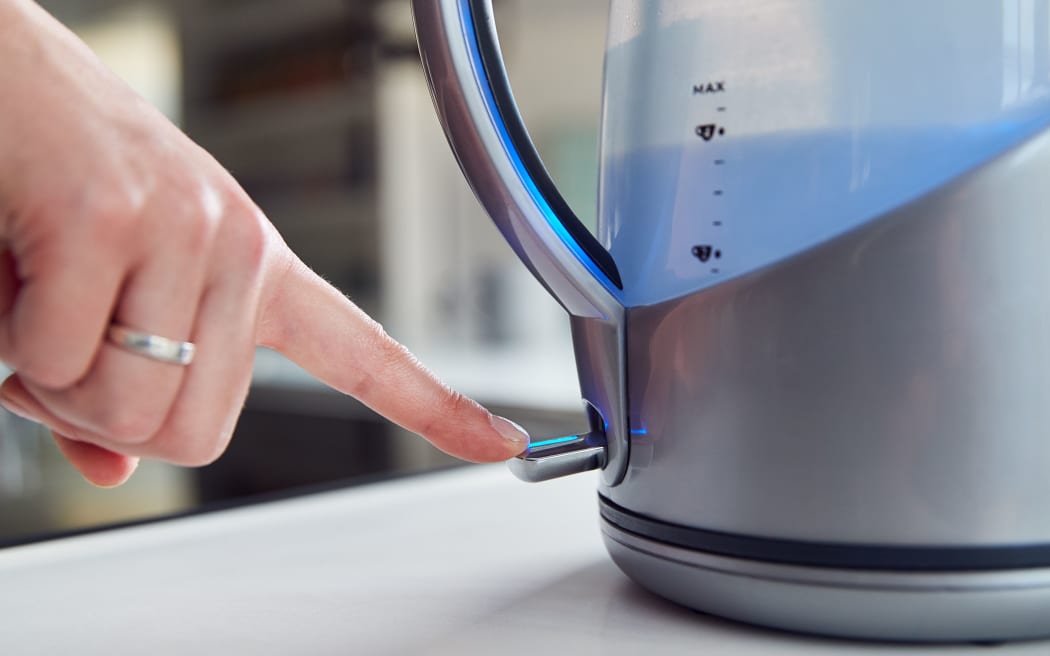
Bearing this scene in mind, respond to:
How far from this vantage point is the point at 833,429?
0.32m

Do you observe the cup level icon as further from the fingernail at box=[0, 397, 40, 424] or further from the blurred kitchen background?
the blurred kitchen background

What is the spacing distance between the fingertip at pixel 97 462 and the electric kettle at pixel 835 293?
17 cm

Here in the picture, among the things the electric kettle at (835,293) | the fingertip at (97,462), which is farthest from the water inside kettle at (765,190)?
the fingertip at (97,462)

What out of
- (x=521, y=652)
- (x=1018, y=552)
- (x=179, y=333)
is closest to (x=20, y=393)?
(x=179, y=333)

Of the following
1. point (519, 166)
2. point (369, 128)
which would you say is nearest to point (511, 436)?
point (519, 166)

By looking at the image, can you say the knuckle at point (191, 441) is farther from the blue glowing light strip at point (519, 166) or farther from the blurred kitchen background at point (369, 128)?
the blurred kitchen background at point (369, 128)

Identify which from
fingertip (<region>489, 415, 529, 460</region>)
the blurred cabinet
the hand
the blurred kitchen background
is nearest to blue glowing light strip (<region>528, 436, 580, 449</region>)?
fingertip (<region>489, 415, 529, 460</region>)

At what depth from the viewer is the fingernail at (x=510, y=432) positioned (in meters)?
0.38

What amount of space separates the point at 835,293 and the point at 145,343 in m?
0.21

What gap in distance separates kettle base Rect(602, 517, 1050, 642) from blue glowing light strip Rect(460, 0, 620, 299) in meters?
0.11

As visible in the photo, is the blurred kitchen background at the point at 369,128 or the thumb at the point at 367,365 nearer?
the thumb at the point at 367,365

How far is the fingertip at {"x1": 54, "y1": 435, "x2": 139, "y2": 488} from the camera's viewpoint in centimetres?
37

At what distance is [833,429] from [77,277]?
0.23 m

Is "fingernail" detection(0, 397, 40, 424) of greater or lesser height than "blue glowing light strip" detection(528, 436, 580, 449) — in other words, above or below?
above
